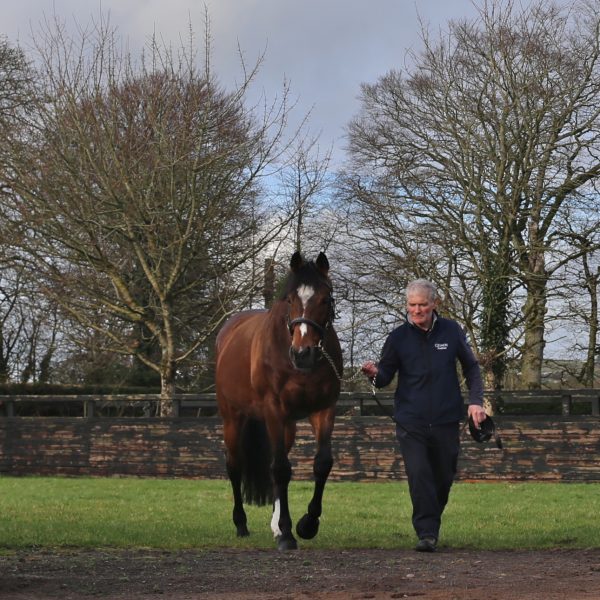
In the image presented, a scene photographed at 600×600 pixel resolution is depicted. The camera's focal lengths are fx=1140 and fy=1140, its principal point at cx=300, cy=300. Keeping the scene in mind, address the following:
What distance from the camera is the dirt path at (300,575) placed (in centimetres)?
604

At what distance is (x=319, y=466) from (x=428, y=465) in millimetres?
1063

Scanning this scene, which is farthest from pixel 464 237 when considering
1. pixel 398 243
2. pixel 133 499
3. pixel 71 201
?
pixel 133 499

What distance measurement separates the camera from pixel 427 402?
8102mm

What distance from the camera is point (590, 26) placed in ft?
86.6

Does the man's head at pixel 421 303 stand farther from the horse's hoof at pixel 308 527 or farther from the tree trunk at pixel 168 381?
the tree trunk at pixel 168 381

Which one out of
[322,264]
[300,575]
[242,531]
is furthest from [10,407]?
[300,575]

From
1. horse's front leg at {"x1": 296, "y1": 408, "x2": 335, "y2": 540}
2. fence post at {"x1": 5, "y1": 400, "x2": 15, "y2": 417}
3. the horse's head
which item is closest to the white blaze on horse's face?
the horse's head

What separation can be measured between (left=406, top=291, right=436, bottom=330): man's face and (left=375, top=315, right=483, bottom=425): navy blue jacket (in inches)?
3.8

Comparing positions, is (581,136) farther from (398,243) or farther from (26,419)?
(26,419)

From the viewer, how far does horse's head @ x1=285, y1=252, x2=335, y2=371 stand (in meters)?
8.34

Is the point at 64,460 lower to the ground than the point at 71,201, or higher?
lower

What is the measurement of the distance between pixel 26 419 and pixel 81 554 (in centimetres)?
1380

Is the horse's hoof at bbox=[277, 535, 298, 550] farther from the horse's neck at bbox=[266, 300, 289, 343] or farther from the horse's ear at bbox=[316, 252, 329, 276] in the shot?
the horse's ear at bbox=[316, 252, 329, 276]

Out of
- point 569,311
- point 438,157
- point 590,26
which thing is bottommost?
point 569,311
